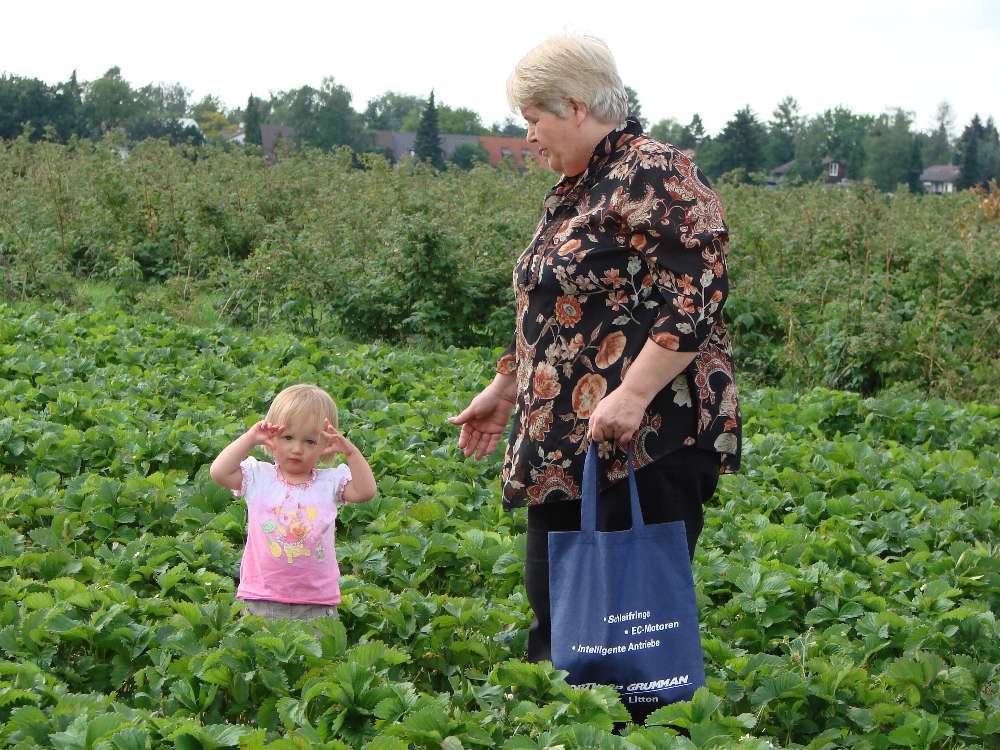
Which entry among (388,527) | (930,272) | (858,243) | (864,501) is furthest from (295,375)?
(858,243)

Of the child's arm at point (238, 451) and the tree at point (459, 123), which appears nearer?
the child's arm at point (238, 451)

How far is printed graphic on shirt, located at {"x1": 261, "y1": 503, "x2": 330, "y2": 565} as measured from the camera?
3.65 metres

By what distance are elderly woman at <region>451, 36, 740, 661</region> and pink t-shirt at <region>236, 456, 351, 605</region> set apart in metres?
0.70

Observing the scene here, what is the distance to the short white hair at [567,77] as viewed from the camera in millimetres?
3025

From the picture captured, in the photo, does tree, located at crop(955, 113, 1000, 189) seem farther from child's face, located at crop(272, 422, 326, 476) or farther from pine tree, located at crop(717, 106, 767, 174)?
child's face, located at crop(272, 422, 326, 476)

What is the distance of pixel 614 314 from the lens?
10.2 feet

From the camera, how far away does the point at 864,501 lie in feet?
19.0

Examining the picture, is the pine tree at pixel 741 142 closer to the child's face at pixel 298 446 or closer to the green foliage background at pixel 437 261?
the green foliage background at pixel 437 261

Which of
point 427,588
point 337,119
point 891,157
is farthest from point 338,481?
point 337,119

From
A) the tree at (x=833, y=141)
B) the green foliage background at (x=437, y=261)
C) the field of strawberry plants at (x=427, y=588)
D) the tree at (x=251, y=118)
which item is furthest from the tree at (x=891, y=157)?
the field of strawberry plants at (x=427, y=588)

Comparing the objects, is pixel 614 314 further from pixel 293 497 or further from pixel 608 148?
pixel 293 497

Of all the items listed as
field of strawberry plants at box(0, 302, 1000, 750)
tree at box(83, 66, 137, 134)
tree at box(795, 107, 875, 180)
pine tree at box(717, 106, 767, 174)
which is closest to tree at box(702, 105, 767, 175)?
pine tree at box(717, 106, 767, 174)

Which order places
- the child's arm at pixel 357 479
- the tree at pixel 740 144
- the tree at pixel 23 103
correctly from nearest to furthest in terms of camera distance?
the child's arm at pixel 357 479 < the tree at pixel 23 103 < the tree at pixel 740 144

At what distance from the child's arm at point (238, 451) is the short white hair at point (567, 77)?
1.23 m
